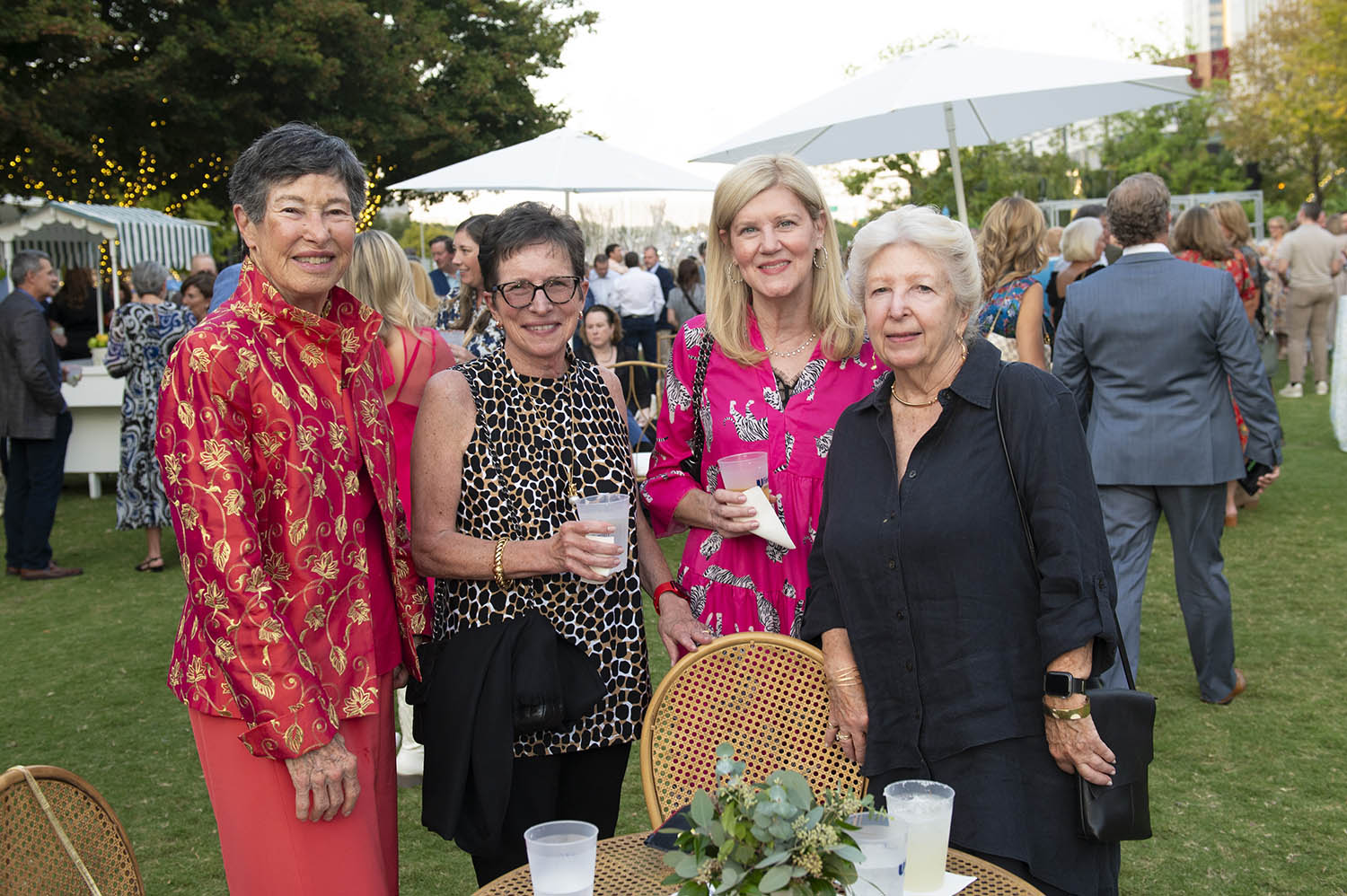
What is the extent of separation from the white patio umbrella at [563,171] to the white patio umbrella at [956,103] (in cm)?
181

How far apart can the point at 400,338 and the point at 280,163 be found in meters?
1.90

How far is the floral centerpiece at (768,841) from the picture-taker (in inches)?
57.5

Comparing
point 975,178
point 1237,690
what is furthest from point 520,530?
point 975,178

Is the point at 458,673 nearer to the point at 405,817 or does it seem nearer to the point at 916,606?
the point at 916,606

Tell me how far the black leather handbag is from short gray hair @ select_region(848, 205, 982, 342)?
0.33m

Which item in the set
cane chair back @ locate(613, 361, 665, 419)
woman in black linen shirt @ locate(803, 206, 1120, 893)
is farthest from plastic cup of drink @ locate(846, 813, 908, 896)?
cane chair back @ locate(613, 361, 665, 419)

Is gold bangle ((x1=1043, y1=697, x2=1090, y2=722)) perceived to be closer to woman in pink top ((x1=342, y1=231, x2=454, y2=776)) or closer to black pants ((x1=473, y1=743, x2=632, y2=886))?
→ black pants ((x1=473, y1=743, x2=632, y2=886))

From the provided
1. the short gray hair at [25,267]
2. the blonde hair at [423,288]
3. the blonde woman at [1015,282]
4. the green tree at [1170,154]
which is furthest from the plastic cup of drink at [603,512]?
the green tree at [1170,154]

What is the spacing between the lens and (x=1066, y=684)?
2.31 m

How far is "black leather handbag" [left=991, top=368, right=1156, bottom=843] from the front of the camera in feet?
7.61

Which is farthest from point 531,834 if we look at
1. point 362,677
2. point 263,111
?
point 263,111

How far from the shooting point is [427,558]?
2.58 meters

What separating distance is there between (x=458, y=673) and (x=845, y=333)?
49.8 inches

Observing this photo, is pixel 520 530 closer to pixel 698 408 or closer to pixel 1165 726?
pixel 698 408
